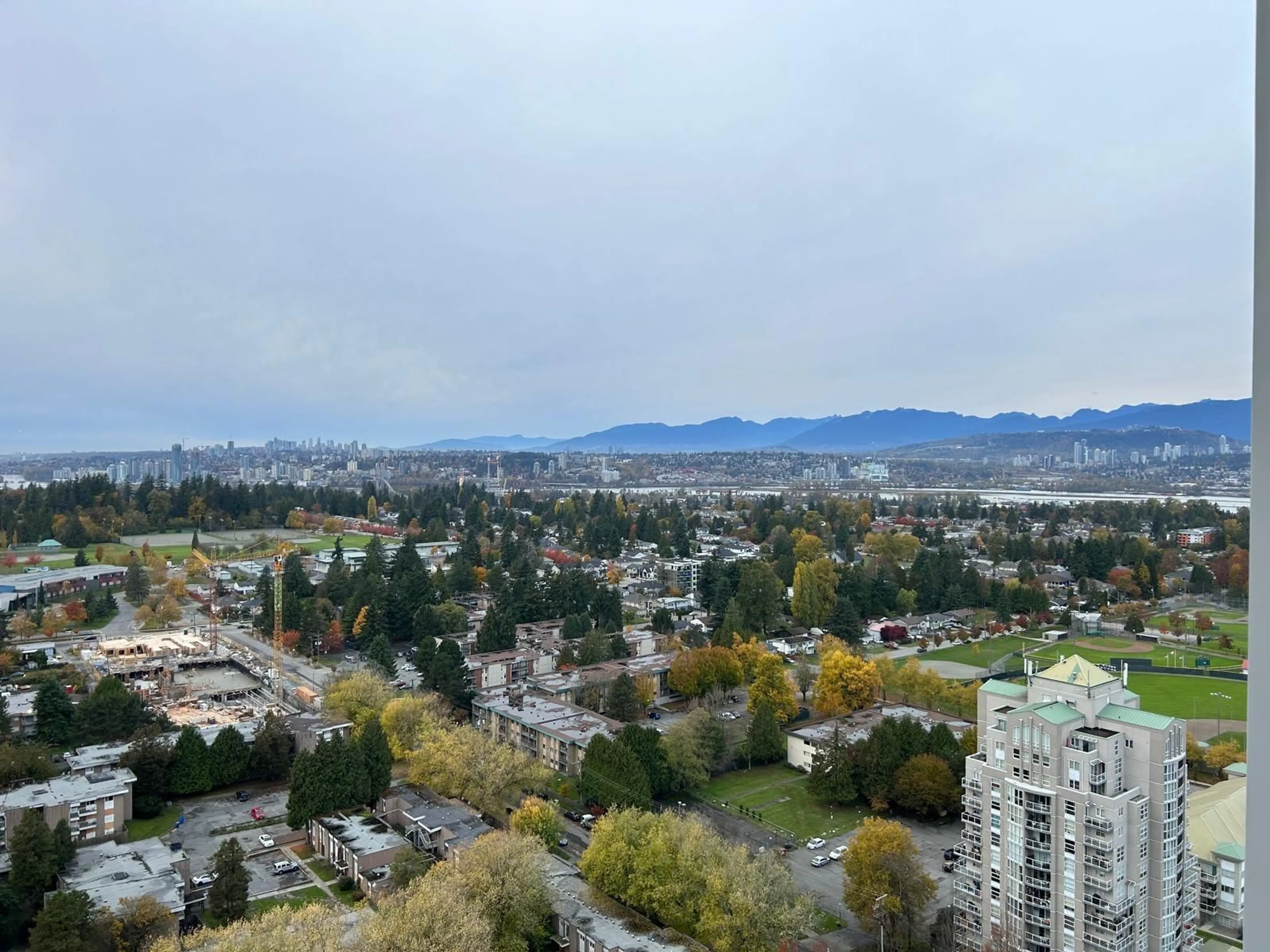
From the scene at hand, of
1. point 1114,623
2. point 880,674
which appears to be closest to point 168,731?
point 880,674

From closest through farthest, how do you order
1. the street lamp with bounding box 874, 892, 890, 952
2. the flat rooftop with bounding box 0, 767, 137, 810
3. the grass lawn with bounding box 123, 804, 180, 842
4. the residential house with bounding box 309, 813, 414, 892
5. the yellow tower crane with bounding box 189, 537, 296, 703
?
the street lamp with bounding box 874, 892, 890, 952, the residential house with bounding box 309, 813, 414, 892, the flat rooftop with bounding box 0, 767, 137, 810, the grass lawn with bounding box 123, 804, 180, 842, the yellow tower crane with bounding box 189, 537, 296, 703

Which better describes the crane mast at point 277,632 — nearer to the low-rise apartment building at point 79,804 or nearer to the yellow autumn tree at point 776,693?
the low-rise apartment building at point 79,804

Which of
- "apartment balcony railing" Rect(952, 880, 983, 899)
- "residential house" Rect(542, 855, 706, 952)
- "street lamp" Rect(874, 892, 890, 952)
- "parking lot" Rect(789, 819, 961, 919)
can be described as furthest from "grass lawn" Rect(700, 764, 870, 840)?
"residential house" Rect(542, 855, 706, 952)

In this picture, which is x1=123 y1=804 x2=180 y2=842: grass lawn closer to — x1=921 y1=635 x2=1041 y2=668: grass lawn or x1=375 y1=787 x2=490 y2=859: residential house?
x1=375 y1=787 x2=490 y2=859: residential house

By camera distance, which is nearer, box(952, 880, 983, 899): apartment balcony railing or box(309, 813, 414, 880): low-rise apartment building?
box(952, 880, 983, 899): apartment balcony railing

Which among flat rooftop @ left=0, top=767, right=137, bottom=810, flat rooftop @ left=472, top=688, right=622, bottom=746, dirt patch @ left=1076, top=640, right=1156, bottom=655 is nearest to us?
flat rooftop @ left=0, top=767, right=137, bottom=810

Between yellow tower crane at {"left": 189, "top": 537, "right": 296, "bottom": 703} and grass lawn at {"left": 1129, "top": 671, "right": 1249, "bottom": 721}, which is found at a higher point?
yellow tower crane at {"left": 189, "top": 537, "right": 296, "bottom": 703}

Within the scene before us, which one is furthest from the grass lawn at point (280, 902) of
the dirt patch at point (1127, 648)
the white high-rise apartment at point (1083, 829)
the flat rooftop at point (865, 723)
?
the dirt patch at point (1127, 648)
